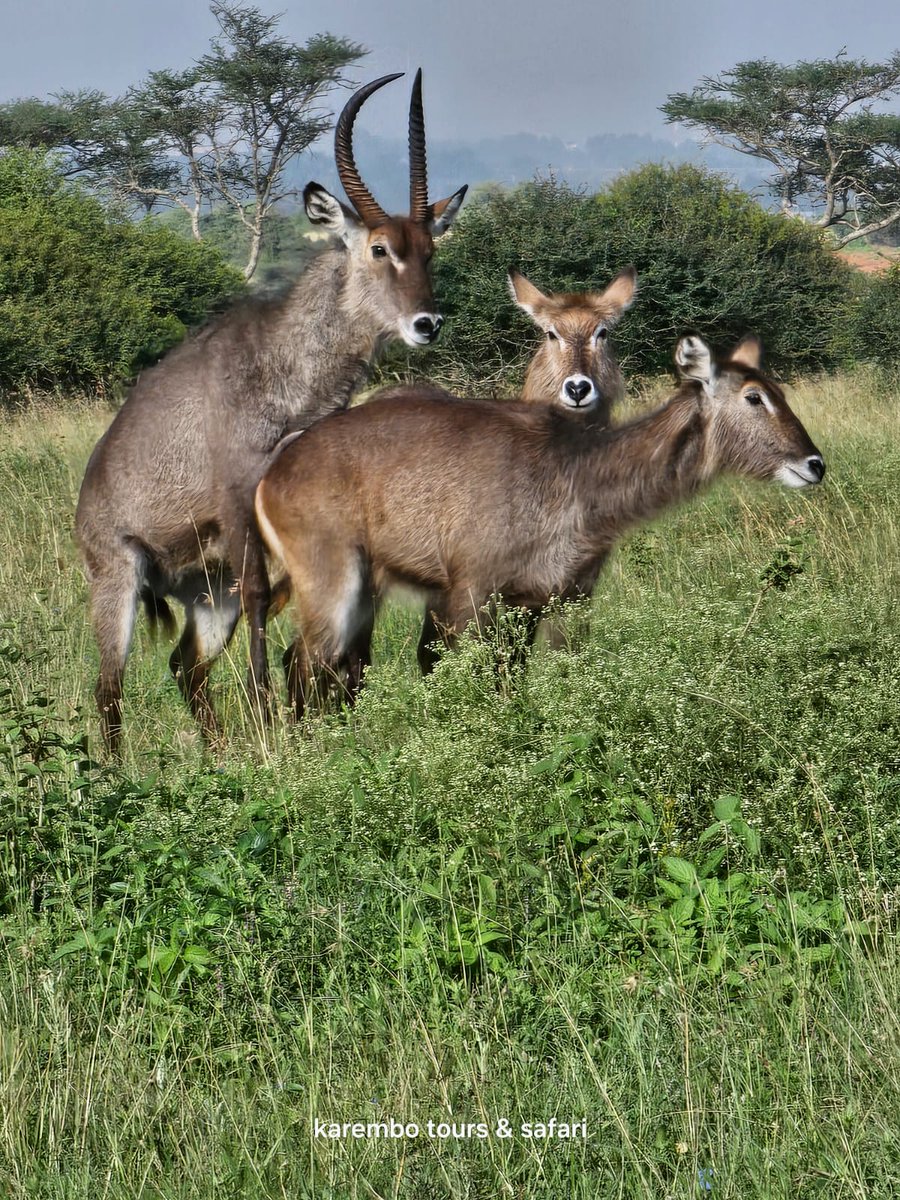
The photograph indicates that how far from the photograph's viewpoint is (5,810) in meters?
3.47

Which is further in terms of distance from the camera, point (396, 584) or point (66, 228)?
point (66, 228)

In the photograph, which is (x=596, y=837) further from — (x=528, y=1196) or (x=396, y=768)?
(x=528, y=1196)

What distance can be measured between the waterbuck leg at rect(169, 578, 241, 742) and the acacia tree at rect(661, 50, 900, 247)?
32113 millimetres

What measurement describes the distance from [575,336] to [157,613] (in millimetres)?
2324

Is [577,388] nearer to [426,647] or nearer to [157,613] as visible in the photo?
[426,647]

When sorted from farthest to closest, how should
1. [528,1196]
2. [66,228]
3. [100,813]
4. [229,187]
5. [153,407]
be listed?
[229,187] < [66,228] < [153,407] < [100,813] < [528,1196]

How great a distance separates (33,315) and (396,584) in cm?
1465

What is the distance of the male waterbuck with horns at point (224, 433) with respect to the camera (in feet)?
18.6

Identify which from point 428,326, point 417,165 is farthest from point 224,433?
point 417,165

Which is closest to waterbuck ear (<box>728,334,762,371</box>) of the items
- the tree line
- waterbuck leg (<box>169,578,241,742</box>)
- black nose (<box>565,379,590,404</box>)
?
black nose (<box>565,379,590,404</box>)

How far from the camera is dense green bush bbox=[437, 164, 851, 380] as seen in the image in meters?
17.0

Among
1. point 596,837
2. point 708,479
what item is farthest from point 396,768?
point 708,479

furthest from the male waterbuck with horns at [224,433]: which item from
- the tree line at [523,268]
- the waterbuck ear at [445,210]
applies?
the tree line at [523,268]

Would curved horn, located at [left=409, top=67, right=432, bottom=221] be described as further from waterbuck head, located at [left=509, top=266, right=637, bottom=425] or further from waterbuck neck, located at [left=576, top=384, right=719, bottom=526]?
waterbuck neck, located at [left=576, top=384, right=719, bottom=526]
